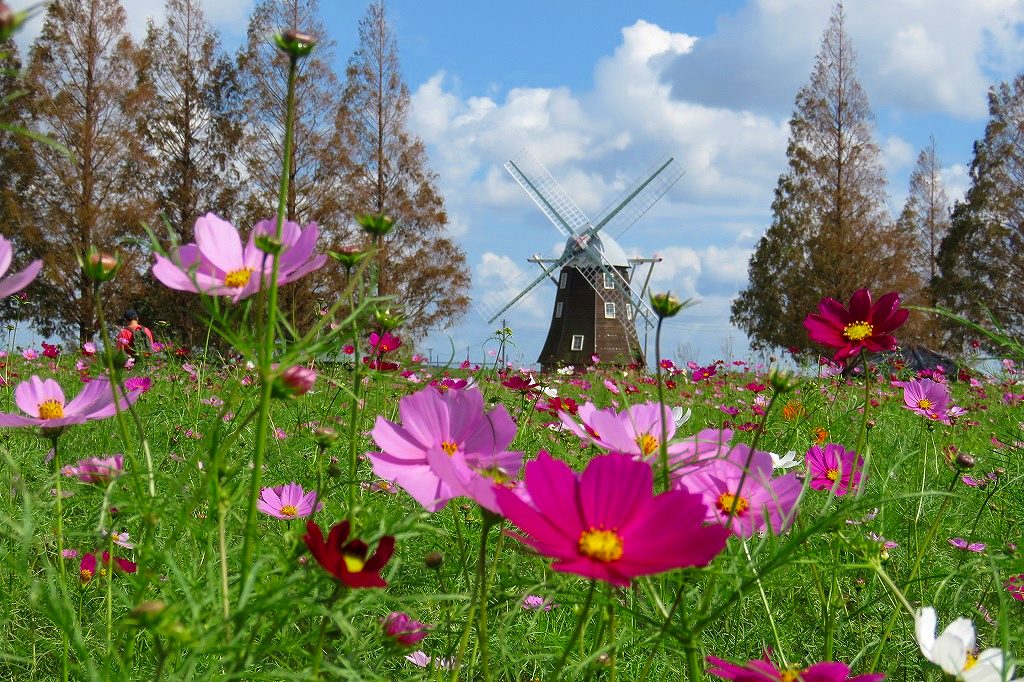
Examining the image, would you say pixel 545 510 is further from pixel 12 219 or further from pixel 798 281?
pixel 798 281

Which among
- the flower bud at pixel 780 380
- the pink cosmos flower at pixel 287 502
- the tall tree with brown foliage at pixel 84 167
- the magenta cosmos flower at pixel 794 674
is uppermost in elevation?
the tall tree with brown foliage at pixel 84 167

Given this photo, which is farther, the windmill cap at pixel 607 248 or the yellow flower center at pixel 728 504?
the windmill cap at pixel 607 248

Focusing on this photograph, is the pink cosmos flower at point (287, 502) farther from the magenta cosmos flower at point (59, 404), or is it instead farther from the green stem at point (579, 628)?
the green stem at point (579, 628)

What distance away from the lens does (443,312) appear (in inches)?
705

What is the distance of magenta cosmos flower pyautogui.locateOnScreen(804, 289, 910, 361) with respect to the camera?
1.18m

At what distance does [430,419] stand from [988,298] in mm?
21285

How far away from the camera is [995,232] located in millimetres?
18969

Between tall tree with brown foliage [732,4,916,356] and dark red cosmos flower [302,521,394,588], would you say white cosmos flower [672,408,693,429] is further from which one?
tall tree with brown foliage [732,4,916,356]

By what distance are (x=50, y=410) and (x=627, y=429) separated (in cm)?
57

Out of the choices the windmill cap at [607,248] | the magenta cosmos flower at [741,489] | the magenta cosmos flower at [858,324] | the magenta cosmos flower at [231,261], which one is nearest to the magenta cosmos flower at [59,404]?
the magenta cosmos flower at [231,261]

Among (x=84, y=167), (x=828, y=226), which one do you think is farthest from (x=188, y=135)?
(x=828, y=226)

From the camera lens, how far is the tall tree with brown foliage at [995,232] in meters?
18.8

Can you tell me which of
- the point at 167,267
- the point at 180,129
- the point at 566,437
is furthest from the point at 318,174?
the point at 167,267

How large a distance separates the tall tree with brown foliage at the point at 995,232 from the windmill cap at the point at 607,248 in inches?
290
